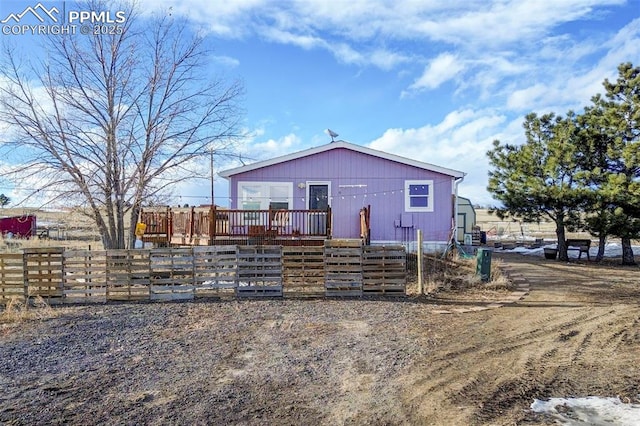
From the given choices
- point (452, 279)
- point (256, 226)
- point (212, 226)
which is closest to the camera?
point (452, 279)

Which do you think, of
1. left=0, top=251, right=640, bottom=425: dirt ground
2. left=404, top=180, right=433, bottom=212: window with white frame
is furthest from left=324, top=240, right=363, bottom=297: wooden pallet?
left=404, top=180, right=433, bottom=212: window with white frame

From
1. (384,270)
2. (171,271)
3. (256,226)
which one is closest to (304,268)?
(384,270)

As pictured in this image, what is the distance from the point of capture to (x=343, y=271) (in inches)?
367

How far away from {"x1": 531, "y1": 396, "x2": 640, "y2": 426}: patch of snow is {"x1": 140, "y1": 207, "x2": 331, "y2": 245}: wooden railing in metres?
8.27

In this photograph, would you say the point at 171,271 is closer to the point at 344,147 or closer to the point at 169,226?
the point at 169,226

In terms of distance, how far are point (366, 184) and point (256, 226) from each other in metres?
4.24

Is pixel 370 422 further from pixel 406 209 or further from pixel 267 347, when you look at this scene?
pixel 406 209

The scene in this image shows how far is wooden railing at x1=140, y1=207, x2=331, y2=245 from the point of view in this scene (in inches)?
465

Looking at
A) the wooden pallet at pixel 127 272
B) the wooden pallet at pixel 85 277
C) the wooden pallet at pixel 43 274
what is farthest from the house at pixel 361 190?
the wooden pallet at pixel 43 274

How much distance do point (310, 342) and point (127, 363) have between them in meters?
2.29

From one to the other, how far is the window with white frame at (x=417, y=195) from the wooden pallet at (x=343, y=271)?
18.1ft

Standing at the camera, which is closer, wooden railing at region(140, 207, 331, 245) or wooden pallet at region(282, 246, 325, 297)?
wooden pallet at region(282, 246, 325, 297)

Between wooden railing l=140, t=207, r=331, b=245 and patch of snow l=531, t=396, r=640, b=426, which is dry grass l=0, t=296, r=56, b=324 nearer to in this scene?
wooden railing l=140, t=207, r=331, b=245

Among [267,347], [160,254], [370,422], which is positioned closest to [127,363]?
[267,347]
